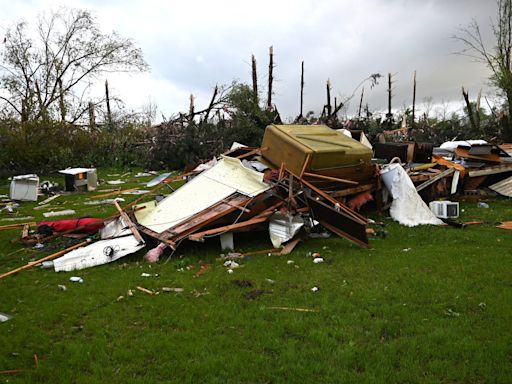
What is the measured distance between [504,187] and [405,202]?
3.48 meters

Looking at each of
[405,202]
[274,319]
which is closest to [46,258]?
[274,319]

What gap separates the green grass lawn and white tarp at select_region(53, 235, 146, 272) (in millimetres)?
138

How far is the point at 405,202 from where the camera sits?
7.68 m

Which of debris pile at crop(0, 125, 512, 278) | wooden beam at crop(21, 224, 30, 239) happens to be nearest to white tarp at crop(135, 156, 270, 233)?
debris pile at crop(0, 125, 512, 278)

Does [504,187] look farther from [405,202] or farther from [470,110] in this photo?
[470,110]

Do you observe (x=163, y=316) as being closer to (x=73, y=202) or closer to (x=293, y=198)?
(x=293, y=198)

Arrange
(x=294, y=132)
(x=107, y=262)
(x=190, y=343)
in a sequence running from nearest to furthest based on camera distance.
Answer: (x=190, y=343) → (x=107, y=262) → (x=294, y=132)

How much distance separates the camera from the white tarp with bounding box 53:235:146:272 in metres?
5.41

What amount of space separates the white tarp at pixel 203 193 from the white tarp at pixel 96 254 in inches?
19.1

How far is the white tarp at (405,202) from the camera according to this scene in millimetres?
7445

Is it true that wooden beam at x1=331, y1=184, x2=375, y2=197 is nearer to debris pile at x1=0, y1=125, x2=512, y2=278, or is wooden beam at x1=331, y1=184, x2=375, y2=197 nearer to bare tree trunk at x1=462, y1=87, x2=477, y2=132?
debris pile at x1=0, y1=125, x2=512, y2=278

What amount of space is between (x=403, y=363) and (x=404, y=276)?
1.82m

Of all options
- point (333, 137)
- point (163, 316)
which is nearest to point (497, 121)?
point (333, 137)

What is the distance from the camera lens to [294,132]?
25.9 ft
